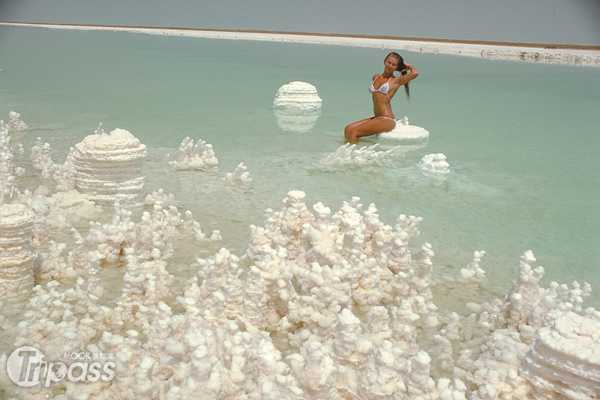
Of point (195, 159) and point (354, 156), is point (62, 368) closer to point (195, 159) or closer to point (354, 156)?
point (195, 159)

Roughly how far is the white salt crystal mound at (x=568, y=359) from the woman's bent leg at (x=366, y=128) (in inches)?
224

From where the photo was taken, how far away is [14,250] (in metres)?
3.00

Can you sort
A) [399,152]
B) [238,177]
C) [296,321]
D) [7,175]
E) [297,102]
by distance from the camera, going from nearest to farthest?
[296,321] < [7,175] < [238,177] < [399,152] < [297,102]

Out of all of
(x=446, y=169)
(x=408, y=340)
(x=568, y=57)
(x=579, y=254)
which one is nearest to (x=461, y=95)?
(x=446, y=169)

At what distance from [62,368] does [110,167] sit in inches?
100

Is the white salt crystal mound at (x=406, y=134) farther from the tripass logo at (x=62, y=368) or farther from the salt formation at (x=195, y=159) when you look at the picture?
the tripass logo at (x=62, y=368)

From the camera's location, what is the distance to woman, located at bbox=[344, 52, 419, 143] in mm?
7328

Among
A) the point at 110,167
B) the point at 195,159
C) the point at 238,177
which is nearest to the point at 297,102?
the point at 195,159

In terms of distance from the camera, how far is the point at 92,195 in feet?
15.0

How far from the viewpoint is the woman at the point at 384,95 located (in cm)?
733

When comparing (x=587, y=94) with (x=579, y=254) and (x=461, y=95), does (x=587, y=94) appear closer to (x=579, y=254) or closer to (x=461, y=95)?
(x=461, y=95)

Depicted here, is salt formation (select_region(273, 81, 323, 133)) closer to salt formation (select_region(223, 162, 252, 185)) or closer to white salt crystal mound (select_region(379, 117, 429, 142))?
white salt crystal mound (select_region(379, 117, 429, 142))

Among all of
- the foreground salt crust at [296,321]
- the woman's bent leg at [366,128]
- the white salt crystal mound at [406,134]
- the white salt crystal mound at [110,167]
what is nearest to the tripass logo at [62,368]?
the foreground salt crust at [296,321]

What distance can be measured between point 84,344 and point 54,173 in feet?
10.0
